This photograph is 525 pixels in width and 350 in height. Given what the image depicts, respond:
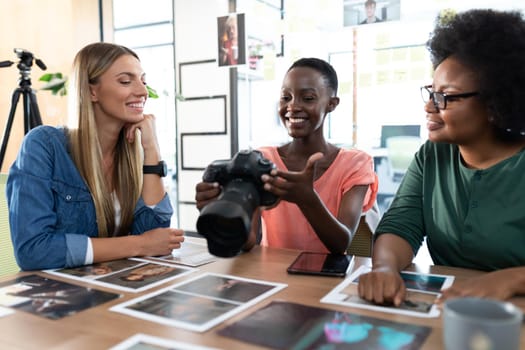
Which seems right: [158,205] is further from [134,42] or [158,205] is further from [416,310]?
[134,42]

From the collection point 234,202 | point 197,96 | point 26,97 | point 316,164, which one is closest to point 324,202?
point 316,164

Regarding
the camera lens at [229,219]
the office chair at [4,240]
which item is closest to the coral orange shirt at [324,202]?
the camera lens at [229,219]

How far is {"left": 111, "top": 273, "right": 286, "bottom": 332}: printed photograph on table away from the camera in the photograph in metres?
0.69

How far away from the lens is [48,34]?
10.3ft

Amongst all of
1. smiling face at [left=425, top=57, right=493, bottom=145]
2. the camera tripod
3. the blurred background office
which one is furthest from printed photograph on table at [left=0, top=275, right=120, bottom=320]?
the blurred background office

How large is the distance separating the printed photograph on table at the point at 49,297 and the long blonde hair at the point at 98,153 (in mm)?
308

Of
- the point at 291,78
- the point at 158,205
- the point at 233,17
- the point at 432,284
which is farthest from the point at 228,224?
the point at 233,17

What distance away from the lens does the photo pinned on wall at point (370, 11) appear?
2709 millimetres

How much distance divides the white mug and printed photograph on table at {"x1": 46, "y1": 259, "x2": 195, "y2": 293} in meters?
0.56

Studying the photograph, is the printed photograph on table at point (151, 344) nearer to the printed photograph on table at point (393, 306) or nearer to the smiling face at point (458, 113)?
the printed photograph on table at point (393, 306)

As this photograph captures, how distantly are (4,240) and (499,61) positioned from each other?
139cm

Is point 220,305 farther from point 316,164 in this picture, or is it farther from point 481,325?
point 316,164

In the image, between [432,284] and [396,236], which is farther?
[396,236]

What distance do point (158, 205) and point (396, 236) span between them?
2.12 feet
